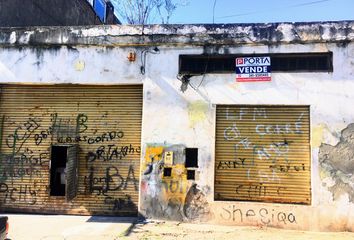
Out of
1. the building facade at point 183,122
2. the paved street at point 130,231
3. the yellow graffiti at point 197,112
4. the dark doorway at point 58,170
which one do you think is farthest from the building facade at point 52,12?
the yellow graffiti at point 197,112

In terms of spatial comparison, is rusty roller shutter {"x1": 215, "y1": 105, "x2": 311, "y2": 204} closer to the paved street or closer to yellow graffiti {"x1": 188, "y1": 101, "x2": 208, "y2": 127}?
yellow graffiti {"x1": 188, "y1": 101, "x2": 208, "y2": 127}

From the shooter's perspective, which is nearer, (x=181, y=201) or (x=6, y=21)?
(x=181, y=201)

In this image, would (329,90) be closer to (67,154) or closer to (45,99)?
(67,154)

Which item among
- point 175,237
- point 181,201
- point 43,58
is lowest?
point 175,237

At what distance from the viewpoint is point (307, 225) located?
8297 millimetres

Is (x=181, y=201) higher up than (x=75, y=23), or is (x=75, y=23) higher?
(x=75, y=23)

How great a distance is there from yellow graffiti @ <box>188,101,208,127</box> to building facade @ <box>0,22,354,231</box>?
0.9 inches

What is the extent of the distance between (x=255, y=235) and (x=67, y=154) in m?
4.56

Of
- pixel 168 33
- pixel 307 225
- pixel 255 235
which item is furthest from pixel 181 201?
pixel 168 33

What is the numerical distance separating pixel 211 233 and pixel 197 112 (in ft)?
8.74

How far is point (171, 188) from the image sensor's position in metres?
8.82

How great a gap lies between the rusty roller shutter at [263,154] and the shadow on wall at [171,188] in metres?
0.52

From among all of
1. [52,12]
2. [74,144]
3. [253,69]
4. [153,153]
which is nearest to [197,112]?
[153,153]

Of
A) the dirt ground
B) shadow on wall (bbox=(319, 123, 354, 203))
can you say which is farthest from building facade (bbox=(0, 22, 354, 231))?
the dirt ground
